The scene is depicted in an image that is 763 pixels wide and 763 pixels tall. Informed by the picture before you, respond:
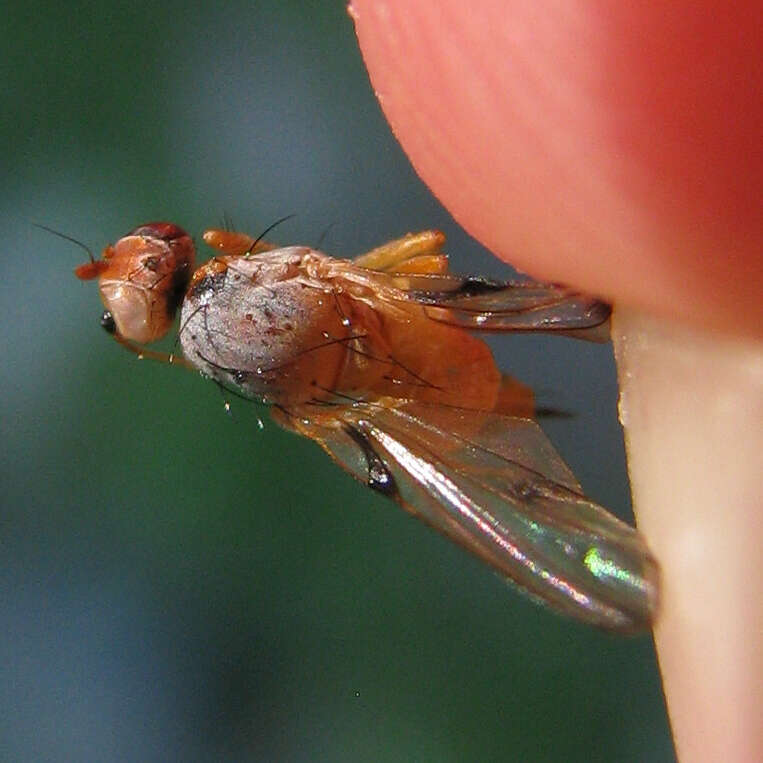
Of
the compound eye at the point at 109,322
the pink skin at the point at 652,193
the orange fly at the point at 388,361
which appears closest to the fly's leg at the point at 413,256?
the orange fly at the point at 388,361

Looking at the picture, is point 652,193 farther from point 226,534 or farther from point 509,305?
point 226,534

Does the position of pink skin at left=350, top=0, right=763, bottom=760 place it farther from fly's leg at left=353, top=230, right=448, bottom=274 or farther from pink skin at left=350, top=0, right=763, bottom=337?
fly's leg at left=353, top=230, right=448, bottom=274

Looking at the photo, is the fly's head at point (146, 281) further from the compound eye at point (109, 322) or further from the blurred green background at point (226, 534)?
the blurred green background at point (226, 534)

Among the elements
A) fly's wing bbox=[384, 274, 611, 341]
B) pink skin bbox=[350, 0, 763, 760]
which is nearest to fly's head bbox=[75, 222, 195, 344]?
fly's wing bbox=[384, 274, 611, 341]

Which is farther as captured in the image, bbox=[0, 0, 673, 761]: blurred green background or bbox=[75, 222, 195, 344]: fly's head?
bbox=[0, 0, 673, 761]: blurred green background

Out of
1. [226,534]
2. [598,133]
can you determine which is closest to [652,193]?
[598,133]
